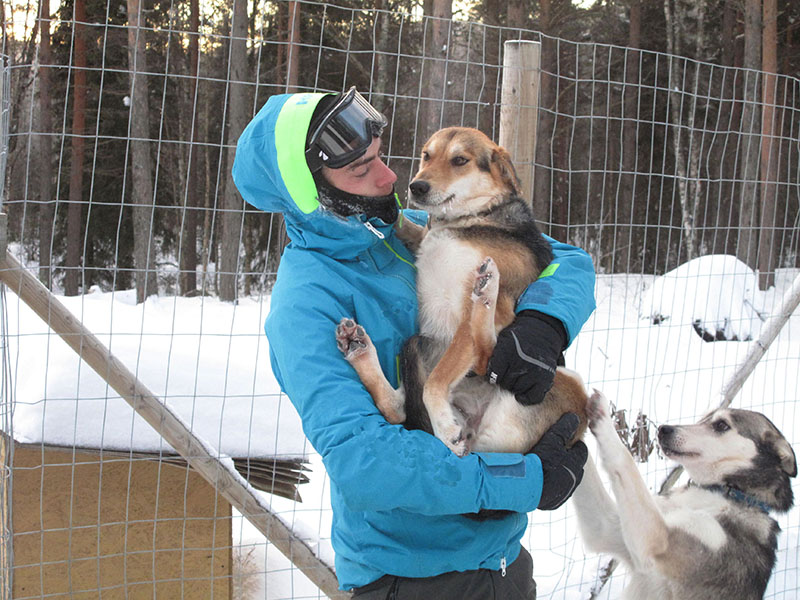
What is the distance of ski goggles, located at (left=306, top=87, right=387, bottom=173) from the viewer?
5.87ft

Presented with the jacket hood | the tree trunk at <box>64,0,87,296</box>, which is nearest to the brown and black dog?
the jacket hood

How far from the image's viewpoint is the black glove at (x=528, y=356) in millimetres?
1896

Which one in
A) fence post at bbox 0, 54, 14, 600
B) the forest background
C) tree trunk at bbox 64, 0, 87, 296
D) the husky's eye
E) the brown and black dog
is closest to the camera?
the brown and black dog

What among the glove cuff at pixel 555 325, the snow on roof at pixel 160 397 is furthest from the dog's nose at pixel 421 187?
the snow on roof at pixel 160 397

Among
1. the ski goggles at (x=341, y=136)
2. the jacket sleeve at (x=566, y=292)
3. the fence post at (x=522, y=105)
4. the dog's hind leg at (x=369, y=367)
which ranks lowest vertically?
the dog's hind leg at (x=369, y=367)

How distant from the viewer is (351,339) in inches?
68.3

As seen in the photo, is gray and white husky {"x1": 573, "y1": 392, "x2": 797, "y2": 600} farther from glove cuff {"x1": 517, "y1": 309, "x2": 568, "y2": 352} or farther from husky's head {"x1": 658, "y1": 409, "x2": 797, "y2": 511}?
glove cuff {"x1": 517, "y1": 309, "x2": 568, "y2": 352}

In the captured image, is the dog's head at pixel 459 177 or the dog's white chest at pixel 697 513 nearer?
the dog's head at pixel 459 177

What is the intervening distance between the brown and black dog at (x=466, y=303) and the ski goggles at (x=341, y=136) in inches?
17.3

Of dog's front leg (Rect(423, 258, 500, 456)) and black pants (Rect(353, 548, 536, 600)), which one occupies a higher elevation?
dog's front leg (Rect(423, 258, 500, 456))

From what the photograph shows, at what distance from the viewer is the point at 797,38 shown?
18.0 m

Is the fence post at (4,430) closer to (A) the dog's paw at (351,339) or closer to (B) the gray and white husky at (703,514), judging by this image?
(A) the dog's paw at (351,339)

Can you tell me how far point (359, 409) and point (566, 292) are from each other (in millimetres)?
843

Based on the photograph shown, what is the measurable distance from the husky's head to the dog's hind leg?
1.52 m
